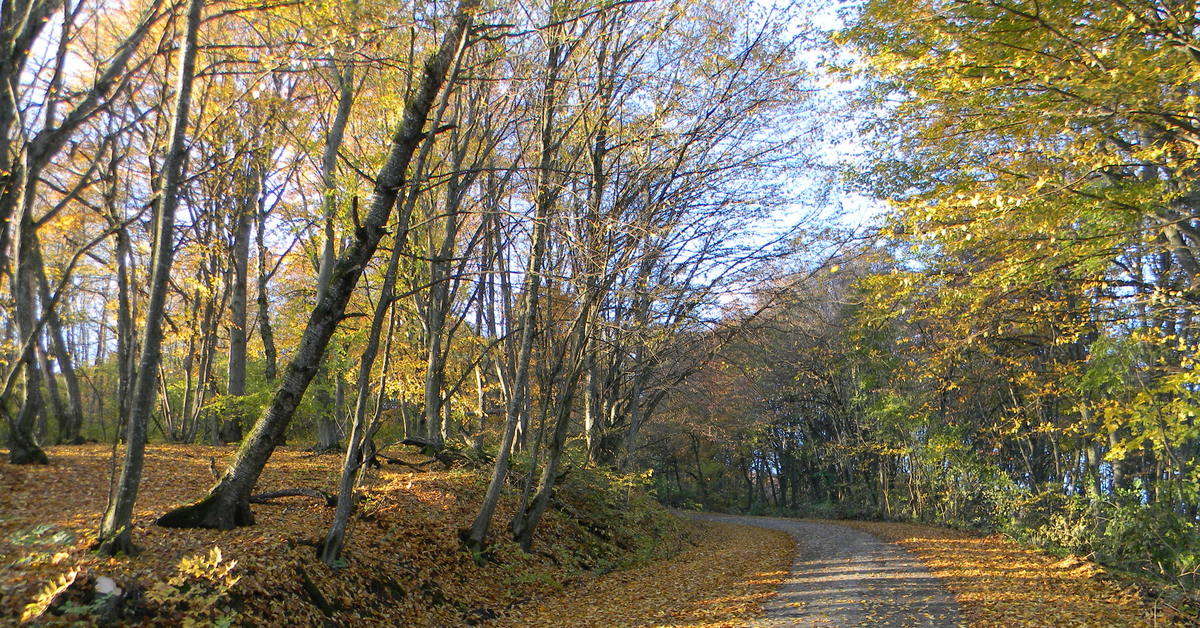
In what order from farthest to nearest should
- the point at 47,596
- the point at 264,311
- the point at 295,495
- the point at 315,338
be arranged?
the point at 264,311
the point at 295,495
the point at 315,338
the point at 47,596

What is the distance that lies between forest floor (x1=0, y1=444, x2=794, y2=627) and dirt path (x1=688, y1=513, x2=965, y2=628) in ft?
1.32

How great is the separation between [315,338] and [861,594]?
22.5 feet

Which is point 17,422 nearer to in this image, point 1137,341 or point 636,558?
point 636,558

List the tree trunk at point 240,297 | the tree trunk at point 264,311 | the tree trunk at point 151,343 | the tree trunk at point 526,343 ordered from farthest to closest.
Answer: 1. the tree trunk at point 264,311
2. the tree trunk at point 240,297
3. the tree trunk at point 526,343
4. the tree trunk at point 151,343

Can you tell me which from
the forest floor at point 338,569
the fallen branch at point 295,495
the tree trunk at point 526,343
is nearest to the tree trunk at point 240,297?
the forest floor at point 338,569

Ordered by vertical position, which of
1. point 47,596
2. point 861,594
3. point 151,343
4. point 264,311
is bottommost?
point 861,594

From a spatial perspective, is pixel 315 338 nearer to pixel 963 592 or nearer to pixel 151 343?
pixel 151 343

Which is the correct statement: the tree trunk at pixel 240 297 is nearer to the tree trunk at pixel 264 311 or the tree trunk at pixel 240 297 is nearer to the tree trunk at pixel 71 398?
the tree trunk at pixel 264 311

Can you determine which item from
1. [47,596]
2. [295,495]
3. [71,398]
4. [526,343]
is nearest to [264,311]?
[71,398]

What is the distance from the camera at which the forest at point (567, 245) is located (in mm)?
6430

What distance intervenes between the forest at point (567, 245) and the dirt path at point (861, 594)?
9.13 ft

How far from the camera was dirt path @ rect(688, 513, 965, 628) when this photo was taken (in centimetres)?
628

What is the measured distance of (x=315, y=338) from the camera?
6449mm

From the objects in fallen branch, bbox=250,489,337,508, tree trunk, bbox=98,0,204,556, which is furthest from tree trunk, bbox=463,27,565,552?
tree trunk, bbox=98,0,204,556
